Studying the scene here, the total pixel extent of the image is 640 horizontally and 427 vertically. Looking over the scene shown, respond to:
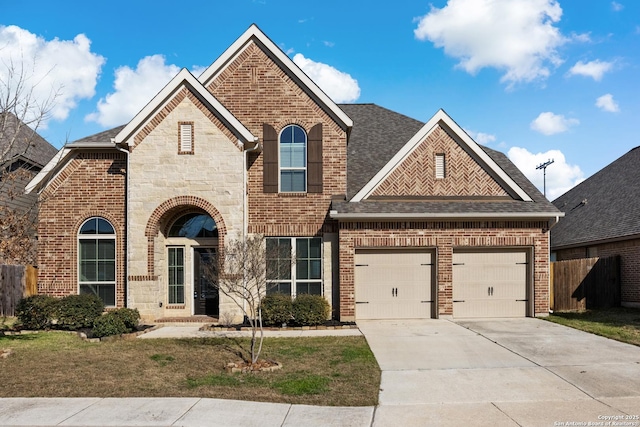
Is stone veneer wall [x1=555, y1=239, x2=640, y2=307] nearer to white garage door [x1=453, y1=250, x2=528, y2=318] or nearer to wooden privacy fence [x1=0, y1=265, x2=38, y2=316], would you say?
white garage door [x1=453, y1=250, x2=528, y2=318]

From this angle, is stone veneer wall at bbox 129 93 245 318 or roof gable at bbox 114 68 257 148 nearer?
roof gable at bbox 114 68 257 148

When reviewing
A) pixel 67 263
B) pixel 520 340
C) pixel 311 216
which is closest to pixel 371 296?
pixel 311 216

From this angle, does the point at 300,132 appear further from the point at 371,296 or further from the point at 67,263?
the point at 67,263

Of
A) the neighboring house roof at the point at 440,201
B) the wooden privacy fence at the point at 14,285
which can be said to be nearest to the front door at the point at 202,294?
the neighboring house roof at the point at 440,201

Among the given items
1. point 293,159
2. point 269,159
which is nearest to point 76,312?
point 269,159

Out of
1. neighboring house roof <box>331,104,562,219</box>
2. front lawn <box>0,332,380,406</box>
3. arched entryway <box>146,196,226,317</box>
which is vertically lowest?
front lawn <box>0,332,380,406</box>

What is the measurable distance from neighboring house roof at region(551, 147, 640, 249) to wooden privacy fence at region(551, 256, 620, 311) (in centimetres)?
143

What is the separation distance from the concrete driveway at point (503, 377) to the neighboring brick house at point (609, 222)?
790cm

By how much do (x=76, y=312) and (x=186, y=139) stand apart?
18.9ft

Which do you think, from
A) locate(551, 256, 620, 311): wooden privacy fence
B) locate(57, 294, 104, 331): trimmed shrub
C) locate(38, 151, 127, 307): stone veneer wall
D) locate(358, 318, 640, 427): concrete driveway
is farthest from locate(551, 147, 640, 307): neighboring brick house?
locate(57, 294, 104, 331): trimmed shrub

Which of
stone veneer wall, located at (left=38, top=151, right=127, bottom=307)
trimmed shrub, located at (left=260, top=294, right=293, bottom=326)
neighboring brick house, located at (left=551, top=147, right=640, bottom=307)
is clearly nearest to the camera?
trimmed shrub, located at (left=260, top=294, right=293, bottom=326)

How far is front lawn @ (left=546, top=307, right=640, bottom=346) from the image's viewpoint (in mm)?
13914

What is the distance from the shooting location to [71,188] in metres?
17.2

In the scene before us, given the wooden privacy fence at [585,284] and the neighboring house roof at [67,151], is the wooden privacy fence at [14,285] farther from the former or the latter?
the wooden privacy fence at [585,284]
